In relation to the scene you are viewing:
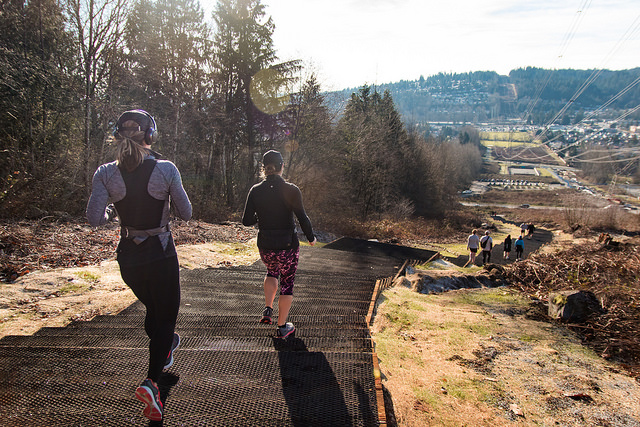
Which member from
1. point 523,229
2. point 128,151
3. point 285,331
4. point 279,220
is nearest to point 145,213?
point 128,151

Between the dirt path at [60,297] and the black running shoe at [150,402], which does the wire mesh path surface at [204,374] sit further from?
the dirt path at [60,297]

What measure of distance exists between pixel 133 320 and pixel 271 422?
105 inches

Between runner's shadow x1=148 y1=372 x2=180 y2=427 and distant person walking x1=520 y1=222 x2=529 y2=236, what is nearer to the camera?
runner's shadow x1=148 y1=372 x2=180 y2=427

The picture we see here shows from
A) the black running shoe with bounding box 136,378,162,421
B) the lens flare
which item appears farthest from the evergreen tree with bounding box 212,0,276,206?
the black running shoe with bounding box 136,378,162,421

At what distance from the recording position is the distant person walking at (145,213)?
2428mm

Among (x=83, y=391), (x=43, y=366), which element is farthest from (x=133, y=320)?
(x=83, y=391)

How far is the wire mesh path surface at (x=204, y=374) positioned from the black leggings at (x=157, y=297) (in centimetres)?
26

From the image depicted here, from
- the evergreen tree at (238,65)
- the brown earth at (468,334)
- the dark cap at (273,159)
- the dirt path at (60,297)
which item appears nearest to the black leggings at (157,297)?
the dark cap at (273,159)

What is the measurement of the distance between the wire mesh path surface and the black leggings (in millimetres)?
263

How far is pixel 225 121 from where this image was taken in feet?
76.1

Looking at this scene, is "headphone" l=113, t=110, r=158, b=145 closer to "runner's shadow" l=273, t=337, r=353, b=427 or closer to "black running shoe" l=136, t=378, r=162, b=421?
"black running shoe" l=136, t=378, r=162, b=421

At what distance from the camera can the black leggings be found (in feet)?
8.13

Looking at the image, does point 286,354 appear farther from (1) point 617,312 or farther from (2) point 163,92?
(2) point 163,92

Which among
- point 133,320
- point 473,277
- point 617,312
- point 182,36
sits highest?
point 182,36
